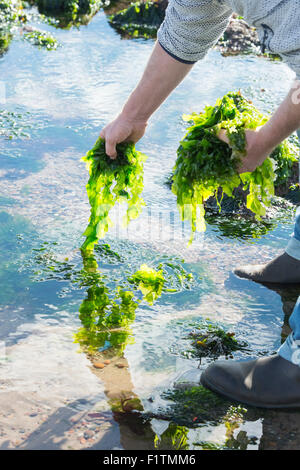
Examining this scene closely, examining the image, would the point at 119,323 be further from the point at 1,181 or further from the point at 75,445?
the point at 1,181

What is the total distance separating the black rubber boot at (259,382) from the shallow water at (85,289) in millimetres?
78

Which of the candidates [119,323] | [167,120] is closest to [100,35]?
[167,120]

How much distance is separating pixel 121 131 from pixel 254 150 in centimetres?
79

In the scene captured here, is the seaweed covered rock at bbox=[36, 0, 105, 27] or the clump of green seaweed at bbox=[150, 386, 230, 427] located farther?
the seaweed covered rock at bbox=[36, 0, 105, 27]

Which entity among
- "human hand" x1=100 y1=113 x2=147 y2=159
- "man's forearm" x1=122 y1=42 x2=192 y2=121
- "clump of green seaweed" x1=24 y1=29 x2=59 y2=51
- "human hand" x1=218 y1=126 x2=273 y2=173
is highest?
"man's forearm" x1=122 y1=42 x2=192 y2=121

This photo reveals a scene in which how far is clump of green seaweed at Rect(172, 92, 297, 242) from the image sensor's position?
10.0ft

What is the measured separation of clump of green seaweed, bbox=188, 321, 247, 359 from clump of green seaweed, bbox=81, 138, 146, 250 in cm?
89

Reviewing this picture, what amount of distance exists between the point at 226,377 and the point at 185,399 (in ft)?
0.75

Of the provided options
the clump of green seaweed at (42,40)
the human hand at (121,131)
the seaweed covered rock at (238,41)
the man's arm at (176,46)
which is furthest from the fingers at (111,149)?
the seaweed covered rock at (238,41)

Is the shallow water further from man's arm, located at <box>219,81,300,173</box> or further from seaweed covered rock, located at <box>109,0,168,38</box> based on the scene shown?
seaweed covered rock, located at <box>109,0,168,38</box>

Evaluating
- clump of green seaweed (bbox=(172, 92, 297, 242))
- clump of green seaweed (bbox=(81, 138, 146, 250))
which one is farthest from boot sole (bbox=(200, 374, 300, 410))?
clump of green seaweed (bbox=(81, 138, 146, 250))

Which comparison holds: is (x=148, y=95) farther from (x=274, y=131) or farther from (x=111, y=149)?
(x=274, y=131)

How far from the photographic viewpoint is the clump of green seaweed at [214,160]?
305 cm

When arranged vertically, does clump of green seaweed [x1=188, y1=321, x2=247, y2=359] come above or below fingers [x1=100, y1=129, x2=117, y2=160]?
below
